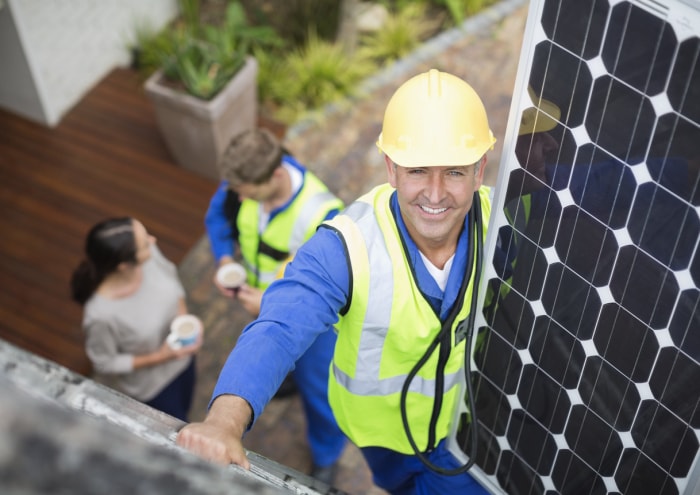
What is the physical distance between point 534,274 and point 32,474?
1758 millimetres

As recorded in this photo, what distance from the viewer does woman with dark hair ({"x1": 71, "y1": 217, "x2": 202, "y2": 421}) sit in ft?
12.6

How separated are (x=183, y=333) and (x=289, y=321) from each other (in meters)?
1.93

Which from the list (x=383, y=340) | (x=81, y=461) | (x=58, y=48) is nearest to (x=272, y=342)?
(x=383, y=340)

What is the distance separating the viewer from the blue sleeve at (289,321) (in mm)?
2086

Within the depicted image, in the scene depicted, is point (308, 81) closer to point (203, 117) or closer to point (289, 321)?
point (203, 117)

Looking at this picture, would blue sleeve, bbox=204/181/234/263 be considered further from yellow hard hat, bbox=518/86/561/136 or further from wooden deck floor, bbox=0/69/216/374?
yellow hard hat, bbox=518/86/561/136

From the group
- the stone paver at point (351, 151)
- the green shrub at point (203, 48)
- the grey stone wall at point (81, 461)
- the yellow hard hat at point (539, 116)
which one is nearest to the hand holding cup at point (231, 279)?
the stone paver at point (351, 151)

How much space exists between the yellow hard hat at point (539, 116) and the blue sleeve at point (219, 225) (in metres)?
2.42

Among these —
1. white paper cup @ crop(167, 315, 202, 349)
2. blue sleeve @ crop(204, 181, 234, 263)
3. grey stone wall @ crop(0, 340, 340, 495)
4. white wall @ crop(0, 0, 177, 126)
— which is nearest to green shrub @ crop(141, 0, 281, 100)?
white wall @ crop(0, 0, 177, 126)

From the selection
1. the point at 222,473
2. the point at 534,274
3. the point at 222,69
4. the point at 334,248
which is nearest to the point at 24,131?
the point at 222,69

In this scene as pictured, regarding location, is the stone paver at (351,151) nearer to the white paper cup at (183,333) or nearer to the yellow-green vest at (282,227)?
the white paper cup at (183,333)

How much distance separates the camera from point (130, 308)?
3.96 meters

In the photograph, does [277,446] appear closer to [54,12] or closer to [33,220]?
[33,220]

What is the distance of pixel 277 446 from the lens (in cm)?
491
